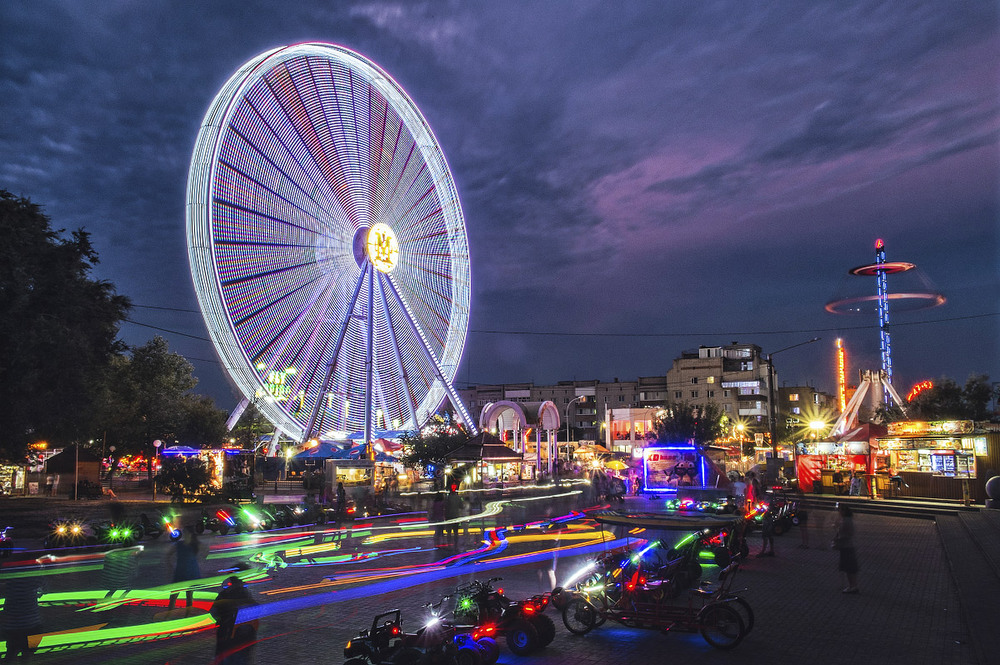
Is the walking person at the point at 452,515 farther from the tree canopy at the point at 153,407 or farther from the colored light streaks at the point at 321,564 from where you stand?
the tree canopy at the point at 153,407

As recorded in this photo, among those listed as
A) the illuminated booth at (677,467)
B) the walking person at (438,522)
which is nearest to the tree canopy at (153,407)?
the walking person at (438,522)

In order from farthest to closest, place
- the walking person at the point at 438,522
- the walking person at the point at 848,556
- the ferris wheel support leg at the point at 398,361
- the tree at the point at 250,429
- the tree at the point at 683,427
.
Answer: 1. the tree at the point at 250,429
2. the tree at the point at 683,427
3. the ferris wheel support leg at the point at 398,361
4. the walking person at the point at 438,522
5. the walking person at the point at 848,556

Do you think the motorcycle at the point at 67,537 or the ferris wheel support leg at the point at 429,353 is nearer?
the motorcycle at the point at 67,537

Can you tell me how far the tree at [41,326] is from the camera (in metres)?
19.9

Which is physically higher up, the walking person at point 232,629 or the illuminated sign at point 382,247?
the illuminated sign at point 382,247

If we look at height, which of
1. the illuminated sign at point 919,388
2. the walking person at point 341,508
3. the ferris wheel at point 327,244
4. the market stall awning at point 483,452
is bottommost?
the walking person at point 341,508

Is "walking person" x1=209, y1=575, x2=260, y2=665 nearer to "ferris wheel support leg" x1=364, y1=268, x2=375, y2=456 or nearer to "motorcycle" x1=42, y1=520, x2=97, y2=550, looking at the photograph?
"motorcycle" x1=42, y1=520, x2=97, y2=550

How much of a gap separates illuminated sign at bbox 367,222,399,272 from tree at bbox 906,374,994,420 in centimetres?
2992

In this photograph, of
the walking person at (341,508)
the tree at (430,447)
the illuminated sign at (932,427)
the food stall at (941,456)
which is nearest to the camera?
the walking person at (341,508)

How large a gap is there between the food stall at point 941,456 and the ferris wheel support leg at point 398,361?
23.2m

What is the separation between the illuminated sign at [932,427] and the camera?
2605 cm

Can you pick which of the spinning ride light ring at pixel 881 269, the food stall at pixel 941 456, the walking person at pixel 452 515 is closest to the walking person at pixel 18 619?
the walking person at pixel 452 515

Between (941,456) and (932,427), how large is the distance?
170 cm

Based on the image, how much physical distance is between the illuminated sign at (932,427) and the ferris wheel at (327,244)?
68.5ft
